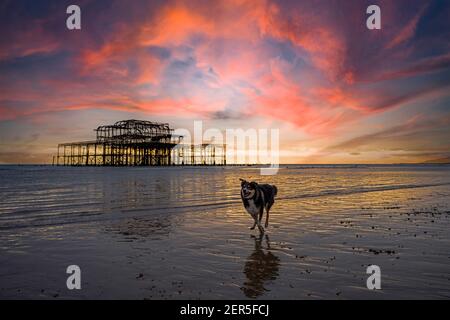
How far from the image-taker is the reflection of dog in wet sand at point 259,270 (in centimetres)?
527

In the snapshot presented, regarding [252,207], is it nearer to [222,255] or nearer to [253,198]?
[253,198]

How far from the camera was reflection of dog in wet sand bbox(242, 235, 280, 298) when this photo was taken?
17.3ft

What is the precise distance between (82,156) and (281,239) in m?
171

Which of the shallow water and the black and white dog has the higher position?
the black and white dog

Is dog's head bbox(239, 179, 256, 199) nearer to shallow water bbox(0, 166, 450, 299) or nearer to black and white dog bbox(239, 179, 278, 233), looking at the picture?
black and white dog bbox(239, 179, 278, 233)

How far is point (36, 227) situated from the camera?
10.6m

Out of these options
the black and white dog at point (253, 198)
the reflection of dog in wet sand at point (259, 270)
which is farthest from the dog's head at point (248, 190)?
the reflection of dog in wet sand at point (259, 270)

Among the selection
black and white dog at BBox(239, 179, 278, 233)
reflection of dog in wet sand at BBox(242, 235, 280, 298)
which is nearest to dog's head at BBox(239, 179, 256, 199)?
black and white dog at BBox(239, 179, 278, 233)

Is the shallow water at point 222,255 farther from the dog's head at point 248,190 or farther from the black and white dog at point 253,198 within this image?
the dog's head at point 248,190

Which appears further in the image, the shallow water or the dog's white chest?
the dog's white chest

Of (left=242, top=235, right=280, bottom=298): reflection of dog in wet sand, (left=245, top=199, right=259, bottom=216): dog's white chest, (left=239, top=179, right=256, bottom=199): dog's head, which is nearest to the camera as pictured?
(left=242, top=235, right=280, bottom=298): reflection of dog in wet sand

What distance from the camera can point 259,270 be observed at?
6164 mm

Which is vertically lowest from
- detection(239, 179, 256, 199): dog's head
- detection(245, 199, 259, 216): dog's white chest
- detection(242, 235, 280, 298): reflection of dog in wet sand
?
detection(242, 235, 280, 298): reflection of dog in wet sand

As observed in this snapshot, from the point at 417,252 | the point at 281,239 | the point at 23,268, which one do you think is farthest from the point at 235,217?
the point at 23,268
